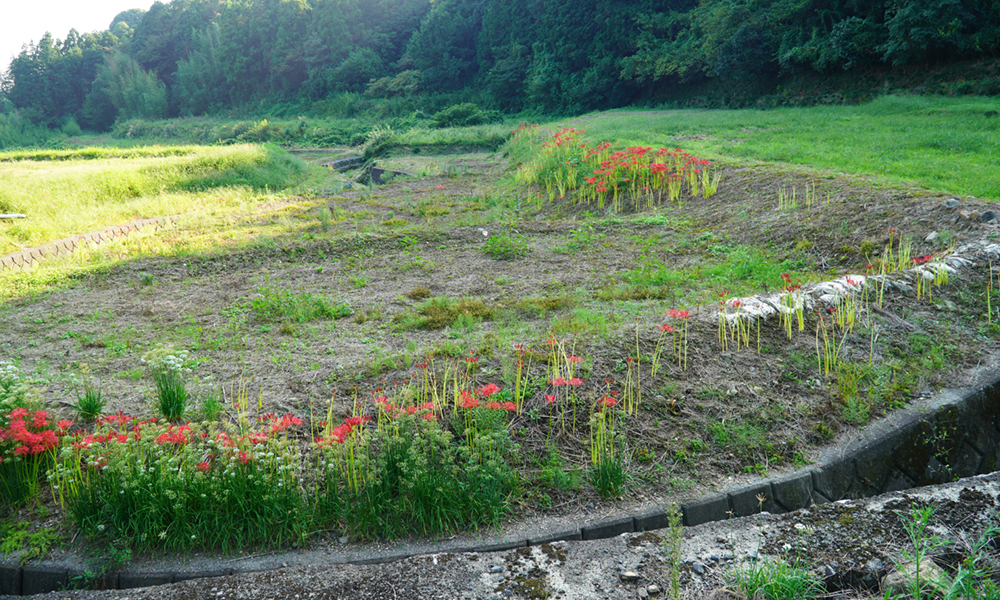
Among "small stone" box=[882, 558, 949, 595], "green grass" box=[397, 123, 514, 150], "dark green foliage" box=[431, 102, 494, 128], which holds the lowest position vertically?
"small stone" box=[882, 558, 949, 595]

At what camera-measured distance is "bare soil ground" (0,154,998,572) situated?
3.34 metres

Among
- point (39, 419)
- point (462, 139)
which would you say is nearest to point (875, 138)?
point (39, 419)

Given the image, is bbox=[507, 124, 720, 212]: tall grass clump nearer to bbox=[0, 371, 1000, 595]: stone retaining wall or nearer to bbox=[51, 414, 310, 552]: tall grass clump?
bbox=[0, 371, 1000, 595]: stone retaining wall

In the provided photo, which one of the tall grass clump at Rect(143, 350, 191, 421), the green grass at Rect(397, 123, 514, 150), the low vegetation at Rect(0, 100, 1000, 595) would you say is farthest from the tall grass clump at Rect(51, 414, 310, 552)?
the green grass at Rect(397, 123, 514, 150)

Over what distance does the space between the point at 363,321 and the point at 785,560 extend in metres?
4.02

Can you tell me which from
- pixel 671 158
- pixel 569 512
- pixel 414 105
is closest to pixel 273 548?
pixel 569 512

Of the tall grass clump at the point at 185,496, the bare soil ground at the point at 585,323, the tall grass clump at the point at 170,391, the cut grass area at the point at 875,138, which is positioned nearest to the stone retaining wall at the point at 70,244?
the bare soil ground at the point at 585,323

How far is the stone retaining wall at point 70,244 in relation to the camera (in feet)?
24.9

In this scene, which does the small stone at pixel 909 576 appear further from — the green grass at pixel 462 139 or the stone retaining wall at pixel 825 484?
the green grass at pixel 462 139

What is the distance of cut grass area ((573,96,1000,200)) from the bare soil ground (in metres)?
1.50

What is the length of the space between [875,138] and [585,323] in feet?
33.4

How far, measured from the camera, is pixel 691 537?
7.97 ft

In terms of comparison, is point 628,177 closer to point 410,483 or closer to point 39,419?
point 410,483

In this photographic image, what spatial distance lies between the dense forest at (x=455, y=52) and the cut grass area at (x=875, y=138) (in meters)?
3.22
